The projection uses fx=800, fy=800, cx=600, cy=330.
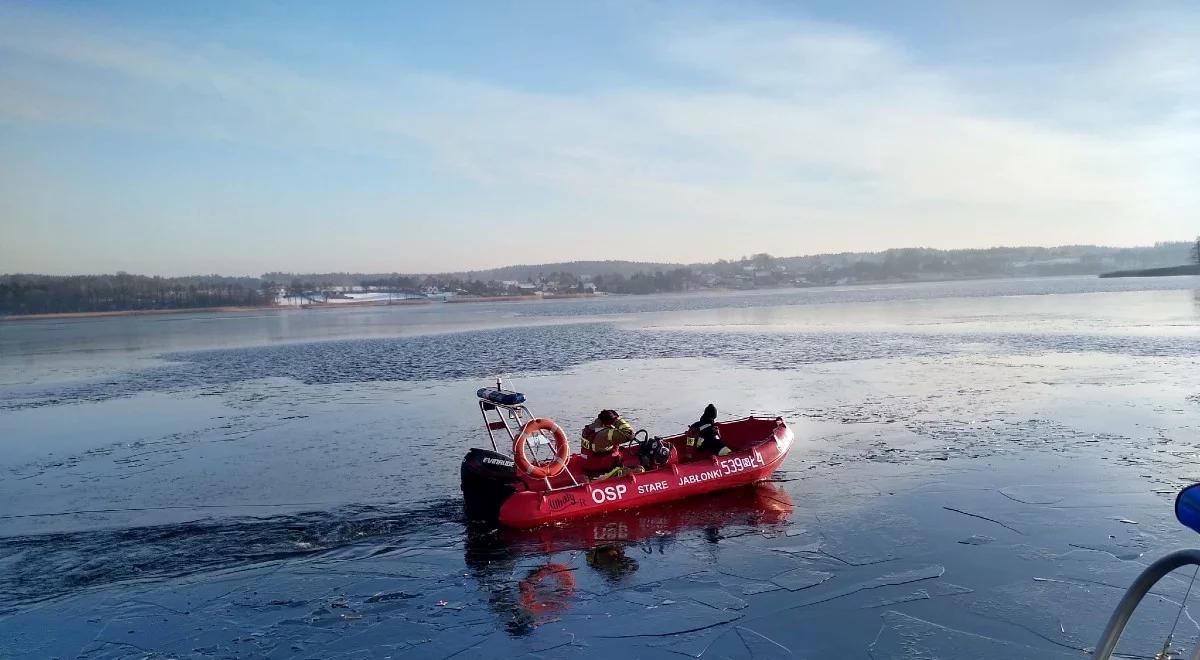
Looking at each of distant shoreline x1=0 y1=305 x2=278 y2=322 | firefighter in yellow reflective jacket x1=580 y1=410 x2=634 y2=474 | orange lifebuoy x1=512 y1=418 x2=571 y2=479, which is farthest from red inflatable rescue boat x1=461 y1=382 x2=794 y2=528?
distant shoreline x1=0 y1=305 x2=278 y2=322

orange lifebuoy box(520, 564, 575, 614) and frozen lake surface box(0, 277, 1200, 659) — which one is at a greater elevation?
frozen lake surface box(0, 277, 1200, 659)

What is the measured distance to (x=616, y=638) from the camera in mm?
6516

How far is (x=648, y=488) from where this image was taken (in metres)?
9.99

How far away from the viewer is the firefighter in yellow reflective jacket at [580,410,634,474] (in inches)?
411

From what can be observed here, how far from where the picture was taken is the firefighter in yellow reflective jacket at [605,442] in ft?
34.2

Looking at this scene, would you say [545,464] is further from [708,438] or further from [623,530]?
[708,438]

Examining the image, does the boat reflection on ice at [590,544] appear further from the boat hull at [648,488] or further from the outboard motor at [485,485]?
the outboard motor at [485,485]

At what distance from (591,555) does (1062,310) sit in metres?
40.1

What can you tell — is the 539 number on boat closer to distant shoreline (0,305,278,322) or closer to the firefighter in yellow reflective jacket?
the firefighter in yellow reflective jacket

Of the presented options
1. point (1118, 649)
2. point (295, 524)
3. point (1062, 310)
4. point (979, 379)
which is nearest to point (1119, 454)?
point (1118, 649)

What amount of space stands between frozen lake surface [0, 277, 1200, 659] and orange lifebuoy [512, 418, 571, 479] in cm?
71

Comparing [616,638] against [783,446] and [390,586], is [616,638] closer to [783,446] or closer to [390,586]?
[390,586]

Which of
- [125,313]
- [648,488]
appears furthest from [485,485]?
[125,313]

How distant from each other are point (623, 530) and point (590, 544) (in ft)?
1.87
